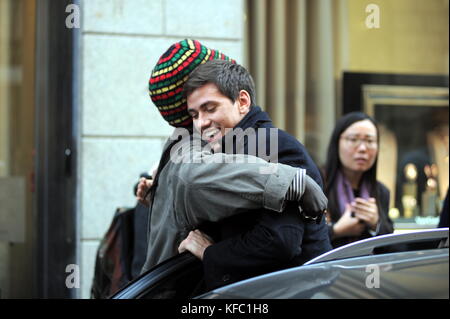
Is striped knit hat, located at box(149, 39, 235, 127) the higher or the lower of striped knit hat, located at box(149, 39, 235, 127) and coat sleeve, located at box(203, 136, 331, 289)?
the higher

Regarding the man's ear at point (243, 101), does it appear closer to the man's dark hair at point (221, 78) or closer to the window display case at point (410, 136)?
the man's dark hair at point (221, 78)

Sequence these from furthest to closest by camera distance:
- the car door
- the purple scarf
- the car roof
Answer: the purple scarf → the car door → the car roof

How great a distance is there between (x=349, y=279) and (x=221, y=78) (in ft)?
3.20

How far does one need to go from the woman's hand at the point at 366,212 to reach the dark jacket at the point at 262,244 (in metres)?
2.01

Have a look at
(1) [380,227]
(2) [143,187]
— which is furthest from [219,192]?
(1) [380,227]

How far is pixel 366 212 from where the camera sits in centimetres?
432

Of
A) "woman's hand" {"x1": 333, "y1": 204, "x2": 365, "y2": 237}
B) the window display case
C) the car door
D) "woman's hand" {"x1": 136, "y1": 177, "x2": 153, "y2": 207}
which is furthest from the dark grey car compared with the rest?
the window display case

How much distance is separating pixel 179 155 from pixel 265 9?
157 inches

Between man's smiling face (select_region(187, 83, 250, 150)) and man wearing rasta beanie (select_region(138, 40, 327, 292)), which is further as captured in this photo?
man's smiling face (select_region(187, 83, 250, 150))

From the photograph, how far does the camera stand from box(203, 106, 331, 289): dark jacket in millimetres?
2180

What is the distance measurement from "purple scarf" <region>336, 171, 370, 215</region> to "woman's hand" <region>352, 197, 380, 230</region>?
0.25ft

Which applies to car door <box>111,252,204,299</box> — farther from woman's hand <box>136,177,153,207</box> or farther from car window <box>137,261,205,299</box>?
woman's hand <box>136,177,153,207</box>

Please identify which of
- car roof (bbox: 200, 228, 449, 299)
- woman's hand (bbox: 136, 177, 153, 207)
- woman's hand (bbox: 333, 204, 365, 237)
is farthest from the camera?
woman's hand (bbox: 333, 204, 365, 237)

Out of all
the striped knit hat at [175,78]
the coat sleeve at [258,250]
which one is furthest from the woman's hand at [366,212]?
the coat sleeve at [258,250]
